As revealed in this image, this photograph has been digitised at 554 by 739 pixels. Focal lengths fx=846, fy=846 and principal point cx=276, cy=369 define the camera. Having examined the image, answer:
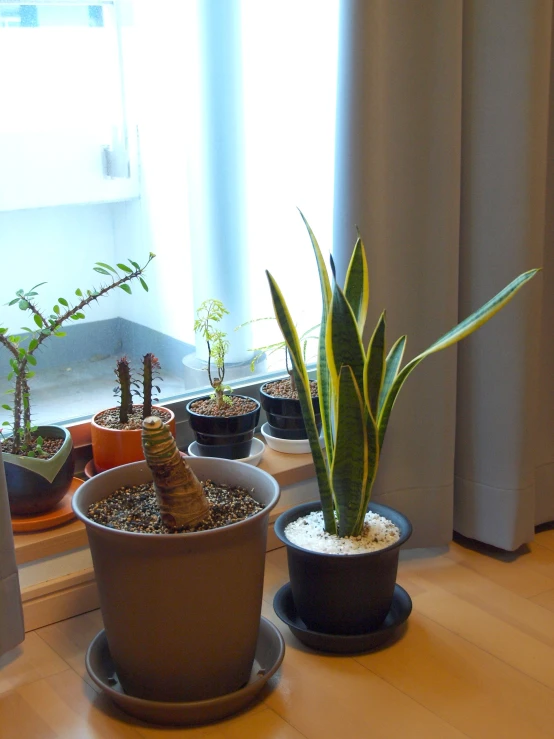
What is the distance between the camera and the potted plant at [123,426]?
1.70 meters

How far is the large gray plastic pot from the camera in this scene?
49.3 inches

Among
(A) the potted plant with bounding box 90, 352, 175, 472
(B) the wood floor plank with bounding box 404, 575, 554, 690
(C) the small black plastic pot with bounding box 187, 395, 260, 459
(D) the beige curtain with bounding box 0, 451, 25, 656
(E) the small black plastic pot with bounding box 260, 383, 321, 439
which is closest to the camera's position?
(D) the beige curtain with bounding box 0, 451, 25, 656

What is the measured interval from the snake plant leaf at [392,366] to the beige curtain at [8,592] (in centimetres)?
67

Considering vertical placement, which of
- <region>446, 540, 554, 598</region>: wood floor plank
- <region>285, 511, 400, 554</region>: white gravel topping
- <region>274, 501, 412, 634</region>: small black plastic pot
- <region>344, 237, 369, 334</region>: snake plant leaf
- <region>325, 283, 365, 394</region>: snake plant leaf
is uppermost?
<region>344, 237, 369, 334</region>: snake plant leaf

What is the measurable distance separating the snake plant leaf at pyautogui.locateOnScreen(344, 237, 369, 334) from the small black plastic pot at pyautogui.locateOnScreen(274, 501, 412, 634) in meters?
0.41

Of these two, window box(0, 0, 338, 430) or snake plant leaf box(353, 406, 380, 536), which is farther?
window box(0, 0, 338, 430)

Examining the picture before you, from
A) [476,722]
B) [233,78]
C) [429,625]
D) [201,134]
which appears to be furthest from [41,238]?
[476,722]

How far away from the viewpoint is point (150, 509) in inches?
54.5

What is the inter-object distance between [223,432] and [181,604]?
0.58 metres

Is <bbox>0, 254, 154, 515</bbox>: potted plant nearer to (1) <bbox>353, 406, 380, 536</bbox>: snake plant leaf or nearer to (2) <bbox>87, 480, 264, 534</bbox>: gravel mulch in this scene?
(2) <bbox>87, 480, 264, 534</bbox>: gravel mulch

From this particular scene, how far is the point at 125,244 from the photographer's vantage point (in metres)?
A: 1.99

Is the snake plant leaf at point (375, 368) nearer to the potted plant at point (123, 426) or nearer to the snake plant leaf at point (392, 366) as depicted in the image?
the snake plant leaf at point (392, 366)

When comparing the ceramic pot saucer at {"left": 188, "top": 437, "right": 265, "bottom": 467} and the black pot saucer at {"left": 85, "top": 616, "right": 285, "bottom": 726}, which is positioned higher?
the ceramic pot saucer at {"left": 188, "top": 437, "right": 265, "bottom": 467}

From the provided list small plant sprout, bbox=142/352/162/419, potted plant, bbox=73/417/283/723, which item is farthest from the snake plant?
small plant sprout, bbox=142/352/162/419
